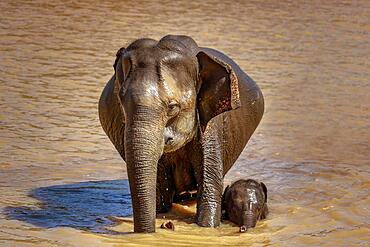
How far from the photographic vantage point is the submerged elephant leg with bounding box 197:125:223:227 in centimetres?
904

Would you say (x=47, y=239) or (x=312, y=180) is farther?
(x=312, y=180)

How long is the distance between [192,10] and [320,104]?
29.4ft

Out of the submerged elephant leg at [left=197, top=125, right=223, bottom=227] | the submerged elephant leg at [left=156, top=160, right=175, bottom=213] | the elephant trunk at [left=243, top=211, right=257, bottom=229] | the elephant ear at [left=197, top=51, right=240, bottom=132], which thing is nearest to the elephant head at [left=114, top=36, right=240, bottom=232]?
the elephant ear at [left=197, top=51, right=240, bottom=132]

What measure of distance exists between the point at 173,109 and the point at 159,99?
0.64 feet

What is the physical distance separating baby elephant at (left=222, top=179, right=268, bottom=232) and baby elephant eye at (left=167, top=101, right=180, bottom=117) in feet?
3.69

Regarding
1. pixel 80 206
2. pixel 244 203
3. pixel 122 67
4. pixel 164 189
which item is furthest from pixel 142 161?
pixel 80 206

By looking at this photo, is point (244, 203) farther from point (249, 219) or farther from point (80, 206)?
point (80, 206)

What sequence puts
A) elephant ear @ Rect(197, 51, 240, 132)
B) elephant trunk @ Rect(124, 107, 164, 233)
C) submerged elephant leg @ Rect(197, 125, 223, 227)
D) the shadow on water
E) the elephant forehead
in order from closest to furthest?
elephant trunk @ Rect(124, 107, 164, 233), the elephant forehead, elephant ear @ Rect(197, 51, 240, 132), the shadow on water, submerged elephant leg @ Rect(197, 125, 223, 227)

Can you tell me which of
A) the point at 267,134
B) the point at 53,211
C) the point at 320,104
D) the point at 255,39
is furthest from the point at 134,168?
the point at 255,39

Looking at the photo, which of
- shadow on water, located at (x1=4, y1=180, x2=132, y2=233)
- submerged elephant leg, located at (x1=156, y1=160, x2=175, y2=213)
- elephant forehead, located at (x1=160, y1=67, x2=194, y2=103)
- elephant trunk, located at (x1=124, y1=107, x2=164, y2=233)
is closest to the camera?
elephant trunk, located at (x1=124, y1=107, x2=164, y2=233)

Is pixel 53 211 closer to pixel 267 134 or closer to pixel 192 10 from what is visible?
pixel 267 134

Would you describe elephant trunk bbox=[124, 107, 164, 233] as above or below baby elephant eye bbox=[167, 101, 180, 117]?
below

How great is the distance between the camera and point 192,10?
23.8 metres

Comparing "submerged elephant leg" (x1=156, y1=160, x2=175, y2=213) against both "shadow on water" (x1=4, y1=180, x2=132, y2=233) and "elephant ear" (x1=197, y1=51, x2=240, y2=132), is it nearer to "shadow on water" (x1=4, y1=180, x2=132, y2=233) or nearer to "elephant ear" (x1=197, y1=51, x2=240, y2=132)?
"shadow on water" (x1=4, y1=180, x2=132, y2=233)
